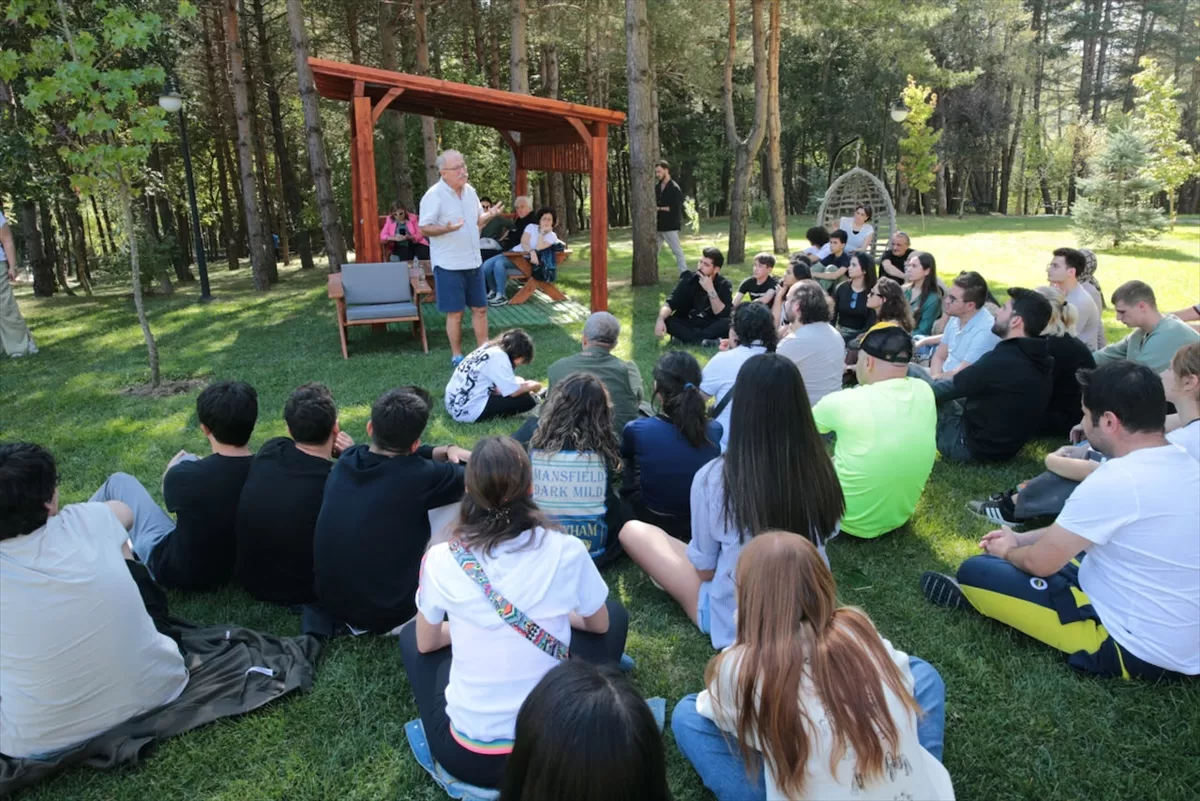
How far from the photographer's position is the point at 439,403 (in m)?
6.64

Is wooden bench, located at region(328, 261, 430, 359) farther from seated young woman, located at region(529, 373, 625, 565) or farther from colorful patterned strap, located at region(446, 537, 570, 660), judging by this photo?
colorful patterned strap, located at region(446, 537, 570, 660)

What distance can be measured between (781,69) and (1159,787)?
1289 inches

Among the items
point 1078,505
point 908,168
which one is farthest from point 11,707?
point 908,168

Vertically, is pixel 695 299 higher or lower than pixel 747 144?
lower

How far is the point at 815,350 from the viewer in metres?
5.14

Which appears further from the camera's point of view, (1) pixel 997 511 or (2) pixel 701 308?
(2) pixel 701 308

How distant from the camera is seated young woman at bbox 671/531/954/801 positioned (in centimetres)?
167

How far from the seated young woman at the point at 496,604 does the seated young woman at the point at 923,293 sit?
226 inches

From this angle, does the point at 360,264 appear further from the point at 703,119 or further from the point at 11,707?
the point at 703,119

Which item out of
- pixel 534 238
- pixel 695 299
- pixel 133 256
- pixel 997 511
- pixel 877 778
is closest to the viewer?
pixel 877 778

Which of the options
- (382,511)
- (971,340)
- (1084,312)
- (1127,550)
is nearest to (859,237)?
(1084,312)

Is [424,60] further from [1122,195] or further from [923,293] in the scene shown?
[1122,195]

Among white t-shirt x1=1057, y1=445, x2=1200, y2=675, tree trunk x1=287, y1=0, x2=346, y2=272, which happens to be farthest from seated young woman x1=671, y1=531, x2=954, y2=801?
tree trunk x1=287, y1=0, x2=346, y2=272

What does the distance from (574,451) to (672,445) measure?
1.79 feet
